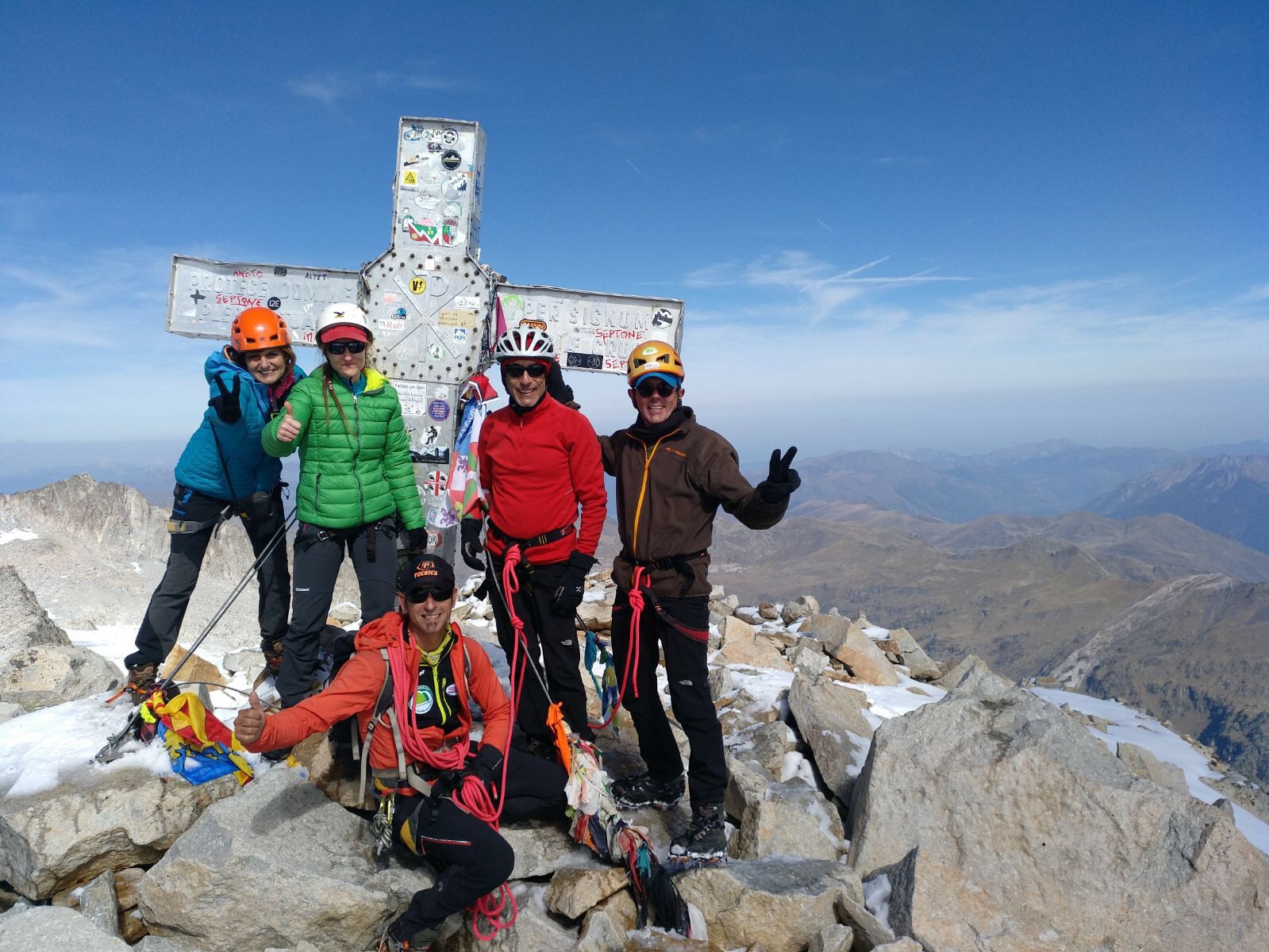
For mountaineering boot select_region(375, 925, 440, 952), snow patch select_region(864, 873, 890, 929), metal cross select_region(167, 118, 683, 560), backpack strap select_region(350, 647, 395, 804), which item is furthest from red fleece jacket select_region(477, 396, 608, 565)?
metal cross select_region(167, 118, 683, 560)

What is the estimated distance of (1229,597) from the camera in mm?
190500

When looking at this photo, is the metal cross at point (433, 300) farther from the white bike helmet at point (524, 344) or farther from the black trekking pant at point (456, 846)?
the black trekking pant at point (456, 846)

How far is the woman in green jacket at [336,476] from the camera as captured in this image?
5.65m

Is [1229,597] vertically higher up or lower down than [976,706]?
lower down

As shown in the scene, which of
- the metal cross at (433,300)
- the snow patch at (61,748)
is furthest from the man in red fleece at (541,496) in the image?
the metal cross at (433,300)

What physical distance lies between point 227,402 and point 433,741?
3172mm

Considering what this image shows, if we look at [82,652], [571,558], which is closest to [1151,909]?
[571,558]

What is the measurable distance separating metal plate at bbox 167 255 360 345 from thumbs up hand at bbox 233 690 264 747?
6.21 m

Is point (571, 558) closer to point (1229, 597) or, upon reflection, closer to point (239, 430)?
point (239, 430)

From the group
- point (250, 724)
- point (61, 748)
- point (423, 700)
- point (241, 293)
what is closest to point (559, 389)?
point (423, 700)

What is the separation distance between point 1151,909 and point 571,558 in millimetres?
4450

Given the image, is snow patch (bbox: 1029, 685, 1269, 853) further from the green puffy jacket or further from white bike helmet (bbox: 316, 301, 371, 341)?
white bike helmet (bbox: 316, 301, 371, 341)

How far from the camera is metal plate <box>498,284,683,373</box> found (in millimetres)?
8852

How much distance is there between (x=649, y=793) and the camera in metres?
5.52
